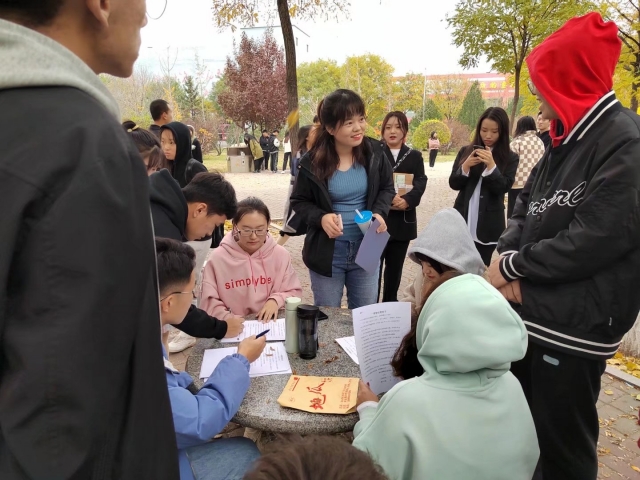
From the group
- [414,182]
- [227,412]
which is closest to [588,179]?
[227,412]

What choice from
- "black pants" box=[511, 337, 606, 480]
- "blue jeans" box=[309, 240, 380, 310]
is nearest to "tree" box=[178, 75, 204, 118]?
"blue jeans" box=[309, 240, 380, 310]

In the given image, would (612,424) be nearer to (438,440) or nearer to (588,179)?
(588,179)

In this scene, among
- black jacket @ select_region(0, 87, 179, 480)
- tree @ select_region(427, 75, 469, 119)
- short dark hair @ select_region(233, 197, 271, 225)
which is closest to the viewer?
black jacket @ select_region(0, 87, 179, 480)

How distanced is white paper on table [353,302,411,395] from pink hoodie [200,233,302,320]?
910 mm

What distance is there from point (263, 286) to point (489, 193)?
2327 millimetres

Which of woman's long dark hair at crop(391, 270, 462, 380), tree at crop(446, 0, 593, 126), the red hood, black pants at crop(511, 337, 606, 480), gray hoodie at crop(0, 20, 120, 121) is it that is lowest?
black pants at crop(511, 337, 606, 480)

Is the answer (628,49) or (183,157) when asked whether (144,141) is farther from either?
(628,49)

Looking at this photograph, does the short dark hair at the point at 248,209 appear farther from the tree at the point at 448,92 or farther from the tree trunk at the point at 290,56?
the tree at the point at 448,92

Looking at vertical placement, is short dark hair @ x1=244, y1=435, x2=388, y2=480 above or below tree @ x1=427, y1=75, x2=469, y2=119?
below

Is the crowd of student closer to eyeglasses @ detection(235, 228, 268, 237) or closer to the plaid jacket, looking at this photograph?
eyeglasses @ detection(235, 228, 268, 237)

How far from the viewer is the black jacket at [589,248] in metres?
1.53

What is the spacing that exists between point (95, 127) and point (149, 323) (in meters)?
0.31

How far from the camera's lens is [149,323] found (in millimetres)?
712

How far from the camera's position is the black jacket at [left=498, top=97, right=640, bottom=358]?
1.53 meters
